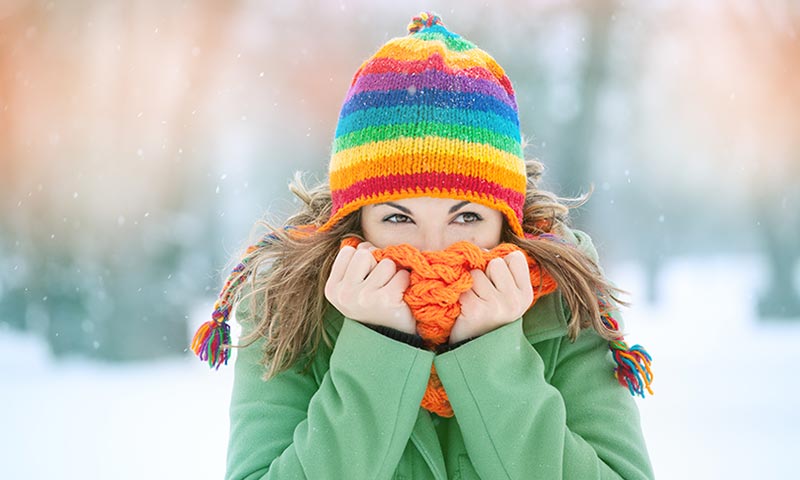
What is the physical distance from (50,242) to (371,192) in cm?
413

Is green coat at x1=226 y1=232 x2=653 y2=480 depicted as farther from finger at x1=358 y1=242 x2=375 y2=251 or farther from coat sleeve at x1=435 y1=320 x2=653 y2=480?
finger at x1=358 y1=242 x2=375 y2=251

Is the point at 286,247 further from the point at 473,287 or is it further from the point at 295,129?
the point at 295,129

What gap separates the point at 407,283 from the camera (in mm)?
1245

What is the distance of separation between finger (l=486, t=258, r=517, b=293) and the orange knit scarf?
0.08 feet

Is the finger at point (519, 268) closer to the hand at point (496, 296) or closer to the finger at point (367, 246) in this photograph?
the hand at point (496, 296)

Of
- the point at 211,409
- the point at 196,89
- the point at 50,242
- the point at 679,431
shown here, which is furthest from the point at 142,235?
the point at 679,431

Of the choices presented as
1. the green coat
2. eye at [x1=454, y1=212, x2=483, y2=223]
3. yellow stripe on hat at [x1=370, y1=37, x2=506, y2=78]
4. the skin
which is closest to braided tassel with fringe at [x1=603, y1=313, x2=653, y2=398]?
the green coat

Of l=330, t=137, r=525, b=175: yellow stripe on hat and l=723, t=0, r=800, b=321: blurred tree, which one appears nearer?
l=330, t=137, r=525, b=175: yellow stripe on hat

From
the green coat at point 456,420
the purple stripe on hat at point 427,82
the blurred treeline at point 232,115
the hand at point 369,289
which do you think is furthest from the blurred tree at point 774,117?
the hand at point 369,289

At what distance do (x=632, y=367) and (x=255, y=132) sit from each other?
412 centimetres

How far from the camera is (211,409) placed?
3395 mm

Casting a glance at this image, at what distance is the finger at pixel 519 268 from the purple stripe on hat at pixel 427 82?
306 millimetres

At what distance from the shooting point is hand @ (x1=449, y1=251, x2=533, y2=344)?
4.07ft

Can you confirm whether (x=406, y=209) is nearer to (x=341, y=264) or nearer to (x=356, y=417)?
(x=341, y=264)
